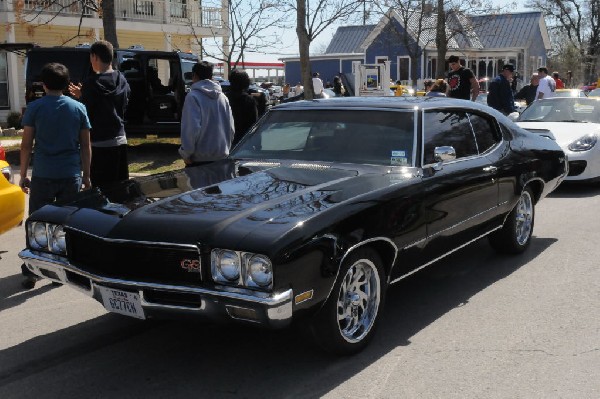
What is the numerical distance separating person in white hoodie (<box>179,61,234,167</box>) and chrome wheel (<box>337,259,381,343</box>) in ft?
8.83

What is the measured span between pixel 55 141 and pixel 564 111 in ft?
29.2

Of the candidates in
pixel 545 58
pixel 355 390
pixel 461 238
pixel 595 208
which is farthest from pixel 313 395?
pixel 545 58

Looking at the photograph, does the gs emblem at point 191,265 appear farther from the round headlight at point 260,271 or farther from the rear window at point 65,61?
the rear window at point 65,61

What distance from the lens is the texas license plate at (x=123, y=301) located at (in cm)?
386

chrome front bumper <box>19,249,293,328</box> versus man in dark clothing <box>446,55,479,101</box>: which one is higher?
man in dark clothing <box>446,55,479,101</box>

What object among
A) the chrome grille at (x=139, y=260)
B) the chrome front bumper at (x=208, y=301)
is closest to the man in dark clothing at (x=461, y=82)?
the chrome grille at (x=139, y=260)

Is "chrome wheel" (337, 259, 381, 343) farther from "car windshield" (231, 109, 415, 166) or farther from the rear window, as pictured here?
the rear window

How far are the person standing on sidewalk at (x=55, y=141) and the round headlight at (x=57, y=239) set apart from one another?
3.75 ft

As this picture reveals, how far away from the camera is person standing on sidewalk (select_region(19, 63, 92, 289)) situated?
5.52 metres

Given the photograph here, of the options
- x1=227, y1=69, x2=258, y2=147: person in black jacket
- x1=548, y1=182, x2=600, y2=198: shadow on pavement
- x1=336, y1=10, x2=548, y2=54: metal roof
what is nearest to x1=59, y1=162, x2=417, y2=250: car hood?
x1=227, y1=69, x2=258, y2=147: person in black jacket

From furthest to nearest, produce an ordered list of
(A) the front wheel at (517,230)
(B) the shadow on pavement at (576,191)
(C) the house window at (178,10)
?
(C) the house window at (178,10)
(B) the shadow on pavement at (576,191)
(A) the front wheel at (517,230)

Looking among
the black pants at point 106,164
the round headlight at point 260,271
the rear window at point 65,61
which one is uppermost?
the rear window at point 65,61

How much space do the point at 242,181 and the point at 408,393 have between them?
5.83 ft

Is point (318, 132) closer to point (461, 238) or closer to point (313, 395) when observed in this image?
point (461, 238)
